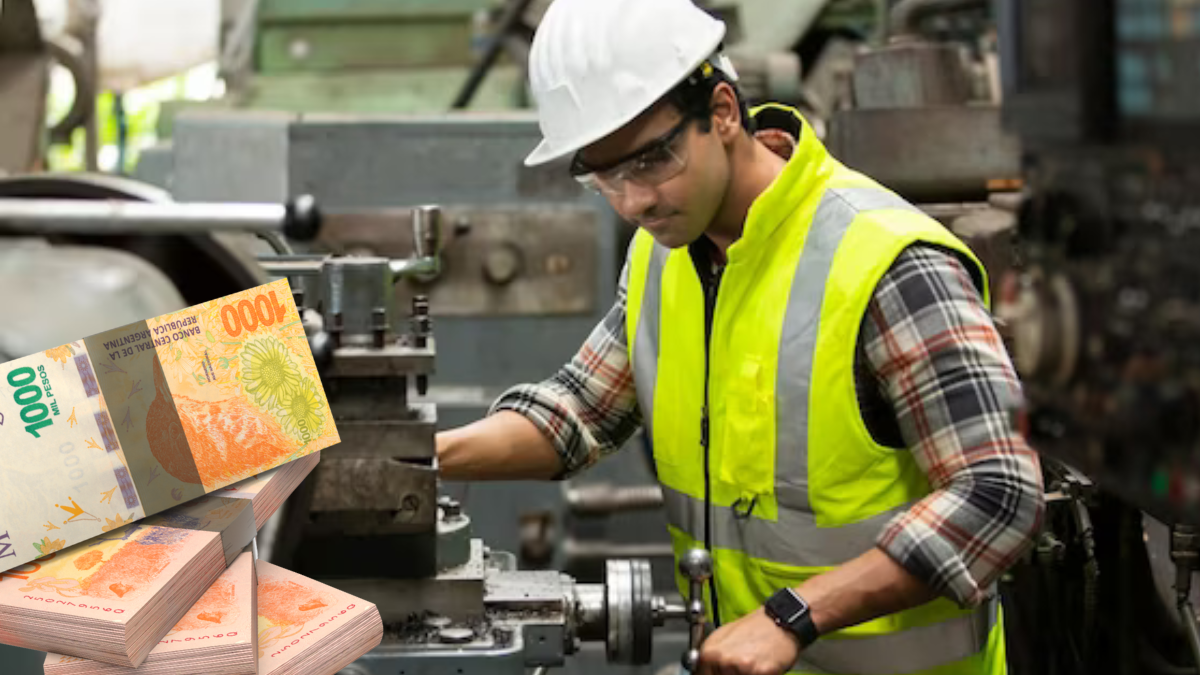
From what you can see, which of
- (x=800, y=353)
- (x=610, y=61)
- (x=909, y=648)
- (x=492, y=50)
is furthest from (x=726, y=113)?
(x=492, y=50)

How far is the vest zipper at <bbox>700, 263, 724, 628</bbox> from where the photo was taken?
1.56 meters

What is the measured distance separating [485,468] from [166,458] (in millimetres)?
769

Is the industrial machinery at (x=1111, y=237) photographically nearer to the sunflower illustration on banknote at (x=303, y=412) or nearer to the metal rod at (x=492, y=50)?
the sunflower illustration on banknote at (x=303, y=412)

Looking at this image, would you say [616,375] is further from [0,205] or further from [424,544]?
[0,205]

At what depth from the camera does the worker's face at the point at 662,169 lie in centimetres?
144

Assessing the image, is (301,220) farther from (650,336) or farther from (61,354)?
(650,336)

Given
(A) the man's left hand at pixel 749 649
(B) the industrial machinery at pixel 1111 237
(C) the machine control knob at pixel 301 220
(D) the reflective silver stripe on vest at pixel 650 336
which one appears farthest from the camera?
(D) the reflective silver stripe on vest at pixel 650 336

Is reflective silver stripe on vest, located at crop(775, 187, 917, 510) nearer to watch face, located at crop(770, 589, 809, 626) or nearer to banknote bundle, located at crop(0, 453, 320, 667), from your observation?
watch face, located at crop(770, 589, 809, 626)

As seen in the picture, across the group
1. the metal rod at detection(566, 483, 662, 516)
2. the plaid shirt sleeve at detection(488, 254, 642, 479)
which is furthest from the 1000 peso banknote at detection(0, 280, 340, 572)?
the metal rod at detection(566, 483, 662, 516)

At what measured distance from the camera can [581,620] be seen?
1491 millimetres

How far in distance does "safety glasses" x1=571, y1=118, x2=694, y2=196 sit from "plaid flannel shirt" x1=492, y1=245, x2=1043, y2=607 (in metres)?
0.28

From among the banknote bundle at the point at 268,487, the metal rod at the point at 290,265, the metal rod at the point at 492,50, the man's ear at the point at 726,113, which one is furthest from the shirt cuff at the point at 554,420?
the metal rod at the point at 492,50

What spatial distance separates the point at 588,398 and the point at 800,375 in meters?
0.44

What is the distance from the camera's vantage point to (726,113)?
1507 mm
